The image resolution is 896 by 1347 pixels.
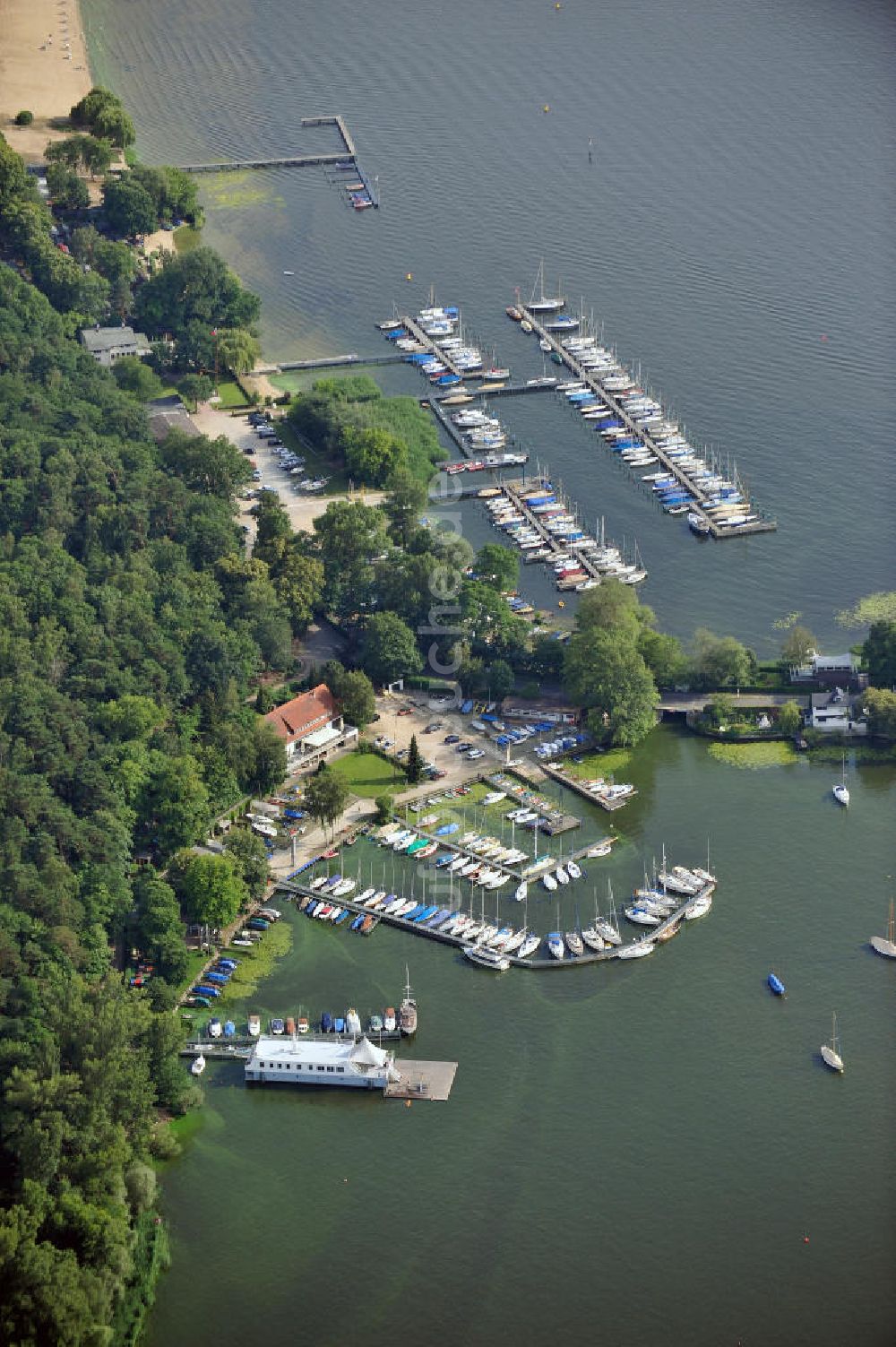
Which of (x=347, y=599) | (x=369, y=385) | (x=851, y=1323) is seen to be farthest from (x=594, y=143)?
(x=851, y=1323)

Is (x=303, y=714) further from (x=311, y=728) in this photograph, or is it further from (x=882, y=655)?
(x=882, y=655)

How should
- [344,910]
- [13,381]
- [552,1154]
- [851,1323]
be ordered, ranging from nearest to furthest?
[851,1323] → [552,1154] → [344,910] → [13,381]

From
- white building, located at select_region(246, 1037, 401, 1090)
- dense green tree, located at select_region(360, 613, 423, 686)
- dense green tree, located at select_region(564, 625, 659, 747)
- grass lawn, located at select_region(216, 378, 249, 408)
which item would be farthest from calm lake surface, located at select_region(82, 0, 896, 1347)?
dense green tree, located at select_region(360, 613, 423, 686)

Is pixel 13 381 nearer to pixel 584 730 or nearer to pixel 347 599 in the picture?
pixel 347 599

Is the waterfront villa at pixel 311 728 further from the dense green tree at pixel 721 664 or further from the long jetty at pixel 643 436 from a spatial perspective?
the long jetty at pixel 643 436

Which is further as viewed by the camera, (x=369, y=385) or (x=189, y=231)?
(x=189, y=231)

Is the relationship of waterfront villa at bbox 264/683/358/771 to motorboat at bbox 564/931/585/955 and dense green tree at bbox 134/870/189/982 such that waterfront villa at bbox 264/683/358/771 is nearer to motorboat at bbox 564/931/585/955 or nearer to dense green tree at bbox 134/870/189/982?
dense green tree at bbox 134/870/189/982

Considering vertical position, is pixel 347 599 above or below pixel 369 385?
below
